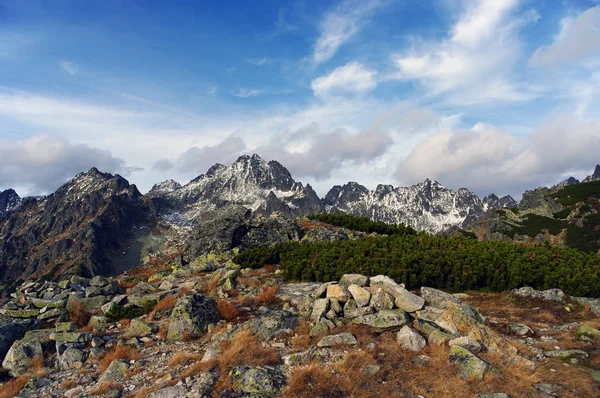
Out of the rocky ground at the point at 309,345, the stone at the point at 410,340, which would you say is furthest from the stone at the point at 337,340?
the stone at the point at 410,340

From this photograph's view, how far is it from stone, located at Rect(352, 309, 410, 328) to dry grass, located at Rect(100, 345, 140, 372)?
7553 millimetres

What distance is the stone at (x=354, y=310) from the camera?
42.7 feet

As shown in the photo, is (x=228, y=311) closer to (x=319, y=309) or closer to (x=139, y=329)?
(x=139, y=329)

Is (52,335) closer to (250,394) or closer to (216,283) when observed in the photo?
(216,283)

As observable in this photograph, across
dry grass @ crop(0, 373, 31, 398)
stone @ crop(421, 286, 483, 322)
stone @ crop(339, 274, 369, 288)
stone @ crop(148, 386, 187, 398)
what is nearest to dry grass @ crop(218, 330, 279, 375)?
stone @ crop(148, 386, 187, 398)

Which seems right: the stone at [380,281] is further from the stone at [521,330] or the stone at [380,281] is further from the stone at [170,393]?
the stone at [170,393]

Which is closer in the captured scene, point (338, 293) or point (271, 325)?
point (271, 325)

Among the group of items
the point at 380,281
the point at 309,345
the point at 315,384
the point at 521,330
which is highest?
the point at 380,281

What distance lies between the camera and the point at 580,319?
49.2 ft

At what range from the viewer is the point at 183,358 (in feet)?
36.2

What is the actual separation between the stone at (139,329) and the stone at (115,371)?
2.82 meters

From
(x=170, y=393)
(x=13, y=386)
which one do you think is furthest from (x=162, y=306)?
(x=170, y=393)

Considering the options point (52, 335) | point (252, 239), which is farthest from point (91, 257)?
point (52, 335)

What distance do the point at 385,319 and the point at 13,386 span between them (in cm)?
1162
